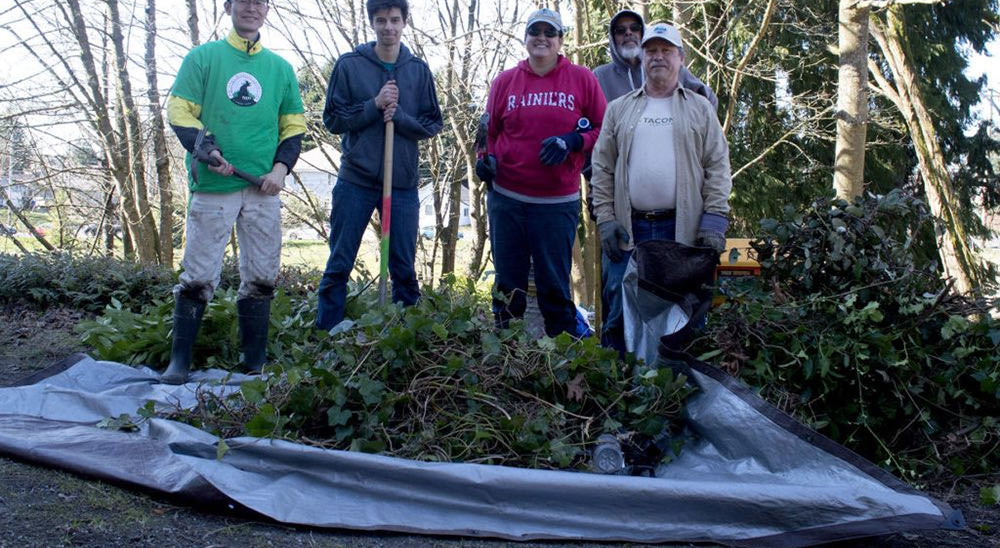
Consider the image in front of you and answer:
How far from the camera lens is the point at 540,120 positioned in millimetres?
4891

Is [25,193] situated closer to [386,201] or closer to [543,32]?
[386,201]

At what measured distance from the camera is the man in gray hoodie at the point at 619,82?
4605 millimetres

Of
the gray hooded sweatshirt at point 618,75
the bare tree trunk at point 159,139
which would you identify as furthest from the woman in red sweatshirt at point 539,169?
the bare tree trunk at point 159,139

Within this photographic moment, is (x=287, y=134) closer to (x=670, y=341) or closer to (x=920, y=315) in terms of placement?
(x=670, y=341)

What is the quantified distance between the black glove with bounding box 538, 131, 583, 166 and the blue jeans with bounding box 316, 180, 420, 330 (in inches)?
33.1

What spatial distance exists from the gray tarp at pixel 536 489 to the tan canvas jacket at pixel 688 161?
1.07 metres

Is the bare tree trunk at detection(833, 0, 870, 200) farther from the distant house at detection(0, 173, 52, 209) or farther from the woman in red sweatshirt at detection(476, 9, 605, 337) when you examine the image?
the distant house at detection(0, 173, 52, 209)

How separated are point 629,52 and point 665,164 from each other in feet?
3.64

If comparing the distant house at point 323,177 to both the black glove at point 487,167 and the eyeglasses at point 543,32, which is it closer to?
the black glove at point 487,167

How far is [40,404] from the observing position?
402 cm

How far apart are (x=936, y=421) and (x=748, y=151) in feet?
36.2

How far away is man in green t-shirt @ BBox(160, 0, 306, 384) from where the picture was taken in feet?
15.0

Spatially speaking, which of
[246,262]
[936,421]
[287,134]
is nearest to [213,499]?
[246,262]

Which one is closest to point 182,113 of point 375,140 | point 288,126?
point 288,126
